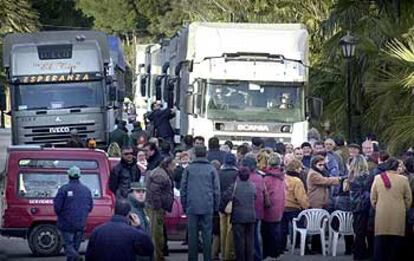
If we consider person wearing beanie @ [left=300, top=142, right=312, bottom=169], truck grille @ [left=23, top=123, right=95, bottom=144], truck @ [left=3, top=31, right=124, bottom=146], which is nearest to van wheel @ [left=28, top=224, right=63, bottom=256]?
person wearing beanie @ [left=300, top=142, right=312, bottom=169]

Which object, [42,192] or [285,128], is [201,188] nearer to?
[42,192]

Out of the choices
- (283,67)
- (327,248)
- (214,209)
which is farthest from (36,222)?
(283,67)

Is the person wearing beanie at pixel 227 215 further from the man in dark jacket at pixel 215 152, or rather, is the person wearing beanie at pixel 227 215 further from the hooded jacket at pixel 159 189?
the man in dark jacket at pixel 215 152

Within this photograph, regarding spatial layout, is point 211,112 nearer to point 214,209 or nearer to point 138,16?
point 214,209

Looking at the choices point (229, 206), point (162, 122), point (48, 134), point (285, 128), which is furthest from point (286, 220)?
point (162, 122)

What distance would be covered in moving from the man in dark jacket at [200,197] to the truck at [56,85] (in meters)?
14.9

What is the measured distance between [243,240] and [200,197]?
3.30 feet

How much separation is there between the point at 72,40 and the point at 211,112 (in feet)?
19.5

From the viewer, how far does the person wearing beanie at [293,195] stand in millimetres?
19297

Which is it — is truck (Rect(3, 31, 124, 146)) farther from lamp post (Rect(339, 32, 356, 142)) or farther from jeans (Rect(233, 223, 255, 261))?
jeans (Rect(233, 223, 255, 261))

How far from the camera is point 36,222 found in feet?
63.6

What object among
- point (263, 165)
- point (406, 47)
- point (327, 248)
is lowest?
point (327, 248)

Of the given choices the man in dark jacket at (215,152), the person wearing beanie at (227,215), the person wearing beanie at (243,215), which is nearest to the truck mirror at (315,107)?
the man in dark jacket at (215,152)

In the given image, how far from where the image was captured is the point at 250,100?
91.2 feet
